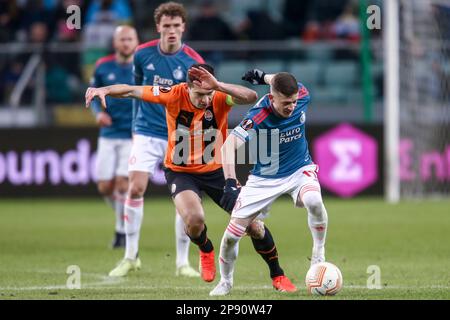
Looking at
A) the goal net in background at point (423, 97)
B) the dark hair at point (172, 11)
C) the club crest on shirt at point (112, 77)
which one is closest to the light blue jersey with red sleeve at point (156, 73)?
the dark hair at point (172, 11)

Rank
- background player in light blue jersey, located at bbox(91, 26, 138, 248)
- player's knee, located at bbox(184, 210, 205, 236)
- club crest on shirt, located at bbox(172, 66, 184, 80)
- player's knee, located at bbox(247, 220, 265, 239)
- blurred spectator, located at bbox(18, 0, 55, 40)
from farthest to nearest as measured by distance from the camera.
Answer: blurred spectator, located at bbox(18, 0, 55, 40) → background player in light blue jersey, located at bbox(91, 26, 138, 248) → club crest on shirt, located at bbox(172, 66, 184, 80) → player's knee, located at bbox(184, 210, 205, 236) → player's knee, located at bbox(247, 220, 265, 239)

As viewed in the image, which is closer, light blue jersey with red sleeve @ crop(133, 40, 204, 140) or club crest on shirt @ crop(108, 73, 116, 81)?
light blue jersey with red sleeve @ crop(133, 40, 204, 140)

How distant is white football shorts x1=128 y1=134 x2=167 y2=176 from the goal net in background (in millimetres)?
8031

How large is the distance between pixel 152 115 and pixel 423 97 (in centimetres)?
856

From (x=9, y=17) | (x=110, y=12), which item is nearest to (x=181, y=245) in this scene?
(x=110, y=12)

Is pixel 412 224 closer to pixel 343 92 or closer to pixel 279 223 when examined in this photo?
pixel 279 223

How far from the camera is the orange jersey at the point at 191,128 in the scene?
30.7ft

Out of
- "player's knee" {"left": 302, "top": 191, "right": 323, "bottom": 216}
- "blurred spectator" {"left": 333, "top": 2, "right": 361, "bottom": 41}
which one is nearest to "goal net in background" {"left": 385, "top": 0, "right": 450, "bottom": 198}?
"blurred spectator" {"left": 333, "top": 2, "right": 361, "bottom": 41}

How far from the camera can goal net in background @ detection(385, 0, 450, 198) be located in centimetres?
1822

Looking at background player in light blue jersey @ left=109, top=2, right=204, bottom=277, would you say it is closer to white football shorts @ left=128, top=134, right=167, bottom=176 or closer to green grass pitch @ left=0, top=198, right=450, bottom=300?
white football shorts @ left=128, top=134, right=167, bottom=176

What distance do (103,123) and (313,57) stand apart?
6.72m

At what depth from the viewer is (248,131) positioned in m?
8.71

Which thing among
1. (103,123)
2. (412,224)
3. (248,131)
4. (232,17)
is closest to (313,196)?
(248,131)

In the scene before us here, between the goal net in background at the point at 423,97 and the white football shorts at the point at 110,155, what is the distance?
6422mm
